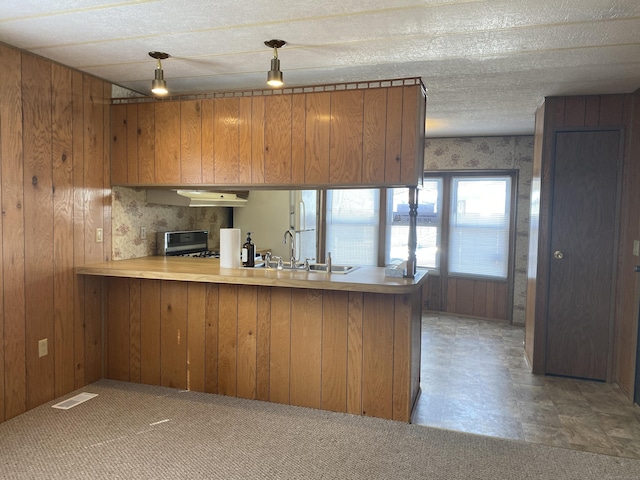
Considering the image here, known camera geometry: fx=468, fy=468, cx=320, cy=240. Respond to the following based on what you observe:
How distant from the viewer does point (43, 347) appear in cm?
315

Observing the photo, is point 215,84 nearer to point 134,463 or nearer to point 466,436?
point 134,463

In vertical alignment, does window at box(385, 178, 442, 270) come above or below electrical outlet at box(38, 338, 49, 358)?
above

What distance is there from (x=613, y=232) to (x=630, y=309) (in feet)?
2.06

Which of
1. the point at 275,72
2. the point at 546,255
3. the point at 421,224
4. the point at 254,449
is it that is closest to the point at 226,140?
the point at 275,72

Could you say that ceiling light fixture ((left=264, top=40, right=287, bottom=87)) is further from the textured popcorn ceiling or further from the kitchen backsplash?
the kitchen backsplash

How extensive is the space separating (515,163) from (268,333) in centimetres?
408

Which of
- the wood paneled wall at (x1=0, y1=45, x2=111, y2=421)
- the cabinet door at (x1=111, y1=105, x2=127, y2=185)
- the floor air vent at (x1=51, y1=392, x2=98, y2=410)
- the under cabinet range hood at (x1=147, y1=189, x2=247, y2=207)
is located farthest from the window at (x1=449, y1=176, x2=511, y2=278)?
the floor air vent at (x1=51, y1=392, x2=98, y2=410)

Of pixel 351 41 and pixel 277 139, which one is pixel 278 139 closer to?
pixel 277 139

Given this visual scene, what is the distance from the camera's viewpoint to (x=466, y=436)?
282cm

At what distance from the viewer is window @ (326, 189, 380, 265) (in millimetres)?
6355

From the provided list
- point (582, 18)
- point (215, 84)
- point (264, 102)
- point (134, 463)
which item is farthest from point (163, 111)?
point (582, 18)

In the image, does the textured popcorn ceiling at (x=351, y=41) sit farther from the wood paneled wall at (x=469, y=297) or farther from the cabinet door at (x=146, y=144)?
the wood paneled wall at (x=469, y=297)

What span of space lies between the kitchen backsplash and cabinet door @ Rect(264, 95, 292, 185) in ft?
4.39

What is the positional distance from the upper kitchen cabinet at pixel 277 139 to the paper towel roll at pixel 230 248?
1.22 ft
